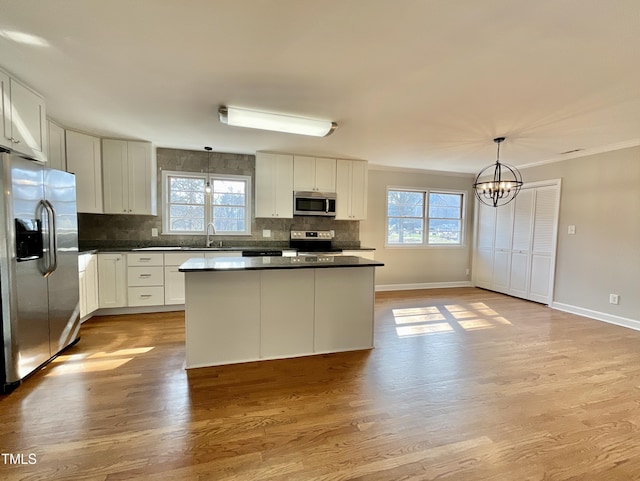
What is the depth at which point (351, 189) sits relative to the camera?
5.02 meters

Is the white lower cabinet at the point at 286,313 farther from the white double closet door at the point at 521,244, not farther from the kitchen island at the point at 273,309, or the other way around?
the white double closet door at the point at 521,244

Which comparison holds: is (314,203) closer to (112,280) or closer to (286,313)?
(286,313)

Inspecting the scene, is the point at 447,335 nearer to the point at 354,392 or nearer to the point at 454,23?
the point at 354,392

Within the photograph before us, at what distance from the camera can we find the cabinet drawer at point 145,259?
3.89 metres

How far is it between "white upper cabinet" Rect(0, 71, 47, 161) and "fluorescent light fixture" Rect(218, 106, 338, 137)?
5.00 feet

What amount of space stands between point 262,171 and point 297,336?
2.78 m

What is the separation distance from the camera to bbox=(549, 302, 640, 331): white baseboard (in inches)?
146

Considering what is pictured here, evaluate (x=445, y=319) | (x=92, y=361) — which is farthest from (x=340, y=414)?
(x=445, y=319)

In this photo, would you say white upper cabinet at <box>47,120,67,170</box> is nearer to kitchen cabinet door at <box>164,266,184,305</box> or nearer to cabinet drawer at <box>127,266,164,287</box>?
cabinet drawer at <box>127,266,164,287</box>

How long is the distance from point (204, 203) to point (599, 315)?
6.07 m

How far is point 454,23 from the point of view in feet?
5.18

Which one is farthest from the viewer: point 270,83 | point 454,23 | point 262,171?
point 262,171

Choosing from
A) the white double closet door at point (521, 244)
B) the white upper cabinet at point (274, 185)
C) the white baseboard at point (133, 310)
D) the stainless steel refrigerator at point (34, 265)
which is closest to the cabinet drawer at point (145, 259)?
the white baseboard at point (133, 310)

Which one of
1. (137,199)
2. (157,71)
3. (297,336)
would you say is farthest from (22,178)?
(297,336)
